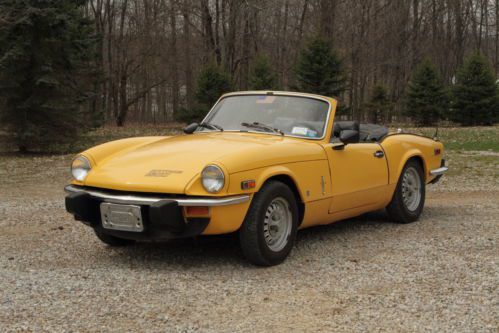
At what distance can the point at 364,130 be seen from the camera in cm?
730

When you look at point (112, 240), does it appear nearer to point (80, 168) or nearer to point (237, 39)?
point (80, 168)

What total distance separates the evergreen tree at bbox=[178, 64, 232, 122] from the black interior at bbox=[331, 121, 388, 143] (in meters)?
22.1

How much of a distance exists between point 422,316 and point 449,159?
1198 cm

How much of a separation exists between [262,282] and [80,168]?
207 cm

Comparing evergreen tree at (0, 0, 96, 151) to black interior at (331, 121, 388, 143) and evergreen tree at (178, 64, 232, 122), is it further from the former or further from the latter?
black interior at (331, 121, 388, 143)

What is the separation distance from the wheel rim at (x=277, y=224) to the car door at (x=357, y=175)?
2.39 feet

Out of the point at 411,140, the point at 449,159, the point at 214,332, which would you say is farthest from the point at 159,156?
the point at 449,159

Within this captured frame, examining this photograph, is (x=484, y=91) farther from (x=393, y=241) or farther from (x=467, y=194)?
(x=393, y=241)

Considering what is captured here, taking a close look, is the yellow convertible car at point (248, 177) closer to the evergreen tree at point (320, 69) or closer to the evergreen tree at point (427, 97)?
the evergreen tree at point (320, 69)

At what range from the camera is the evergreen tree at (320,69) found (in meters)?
27.7

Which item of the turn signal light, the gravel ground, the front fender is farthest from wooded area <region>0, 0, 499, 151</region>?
the turn signal light

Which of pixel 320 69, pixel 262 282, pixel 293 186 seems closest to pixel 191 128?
pixel 293 186

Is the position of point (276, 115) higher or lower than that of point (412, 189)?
higher

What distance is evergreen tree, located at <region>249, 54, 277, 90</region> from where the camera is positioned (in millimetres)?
29011
